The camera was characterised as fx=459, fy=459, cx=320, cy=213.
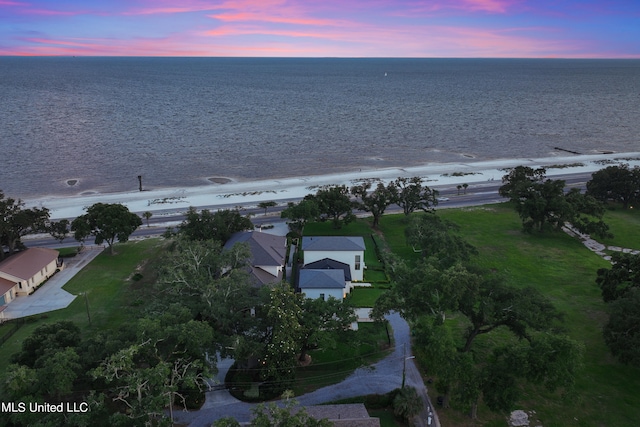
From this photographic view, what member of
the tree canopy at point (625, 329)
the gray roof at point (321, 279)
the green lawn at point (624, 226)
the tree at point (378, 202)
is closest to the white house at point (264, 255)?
the gray roof at point (321, 279)

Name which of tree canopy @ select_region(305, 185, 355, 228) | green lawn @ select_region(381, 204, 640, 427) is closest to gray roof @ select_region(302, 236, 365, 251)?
green lawn @ select_region(381, 204, 640, 427)

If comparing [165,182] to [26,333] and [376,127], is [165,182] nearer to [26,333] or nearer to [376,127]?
[26,333]

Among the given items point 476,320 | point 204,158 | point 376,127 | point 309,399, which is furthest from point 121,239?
point 376,127

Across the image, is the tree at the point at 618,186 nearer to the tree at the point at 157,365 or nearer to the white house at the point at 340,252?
the white house at the point at 340,252

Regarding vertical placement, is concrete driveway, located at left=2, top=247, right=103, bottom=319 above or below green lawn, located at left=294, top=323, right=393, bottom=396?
above

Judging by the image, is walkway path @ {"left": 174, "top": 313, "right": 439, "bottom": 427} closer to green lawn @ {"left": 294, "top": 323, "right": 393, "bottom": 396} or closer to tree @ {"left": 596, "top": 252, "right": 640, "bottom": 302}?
green lawn @ {"left": 294, "top": 323, "right": 393, "bottom": 396}

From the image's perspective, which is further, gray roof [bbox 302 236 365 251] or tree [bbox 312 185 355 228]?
tree [bbox 312 185 355 228]
